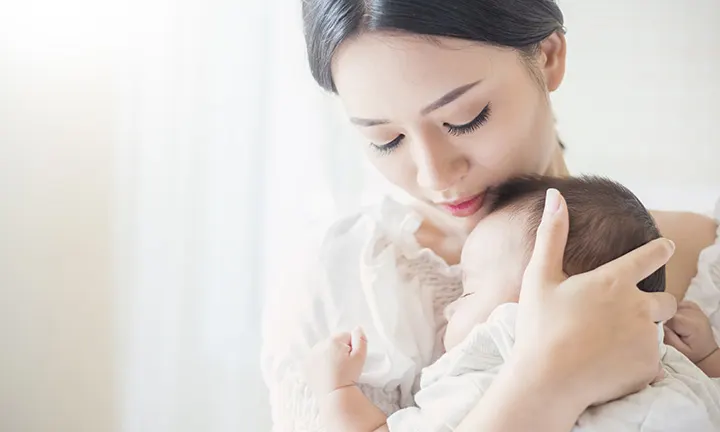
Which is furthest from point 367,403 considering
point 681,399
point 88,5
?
point 88,5

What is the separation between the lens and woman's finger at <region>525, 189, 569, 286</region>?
797mm

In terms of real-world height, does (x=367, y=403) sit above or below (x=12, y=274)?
above

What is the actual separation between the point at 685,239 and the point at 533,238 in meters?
0.49

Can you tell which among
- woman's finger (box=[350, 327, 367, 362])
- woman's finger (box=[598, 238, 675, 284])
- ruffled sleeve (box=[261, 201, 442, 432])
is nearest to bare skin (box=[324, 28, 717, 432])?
woman's finger (box=[598, 238, 675, 284])

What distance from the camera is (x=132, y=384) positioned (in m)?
1.77

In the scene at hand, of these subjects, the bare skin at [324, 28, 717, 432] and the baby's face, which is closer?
the bare skin at [324, 28, 717, 432]

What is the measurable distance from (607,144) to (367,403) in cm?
99

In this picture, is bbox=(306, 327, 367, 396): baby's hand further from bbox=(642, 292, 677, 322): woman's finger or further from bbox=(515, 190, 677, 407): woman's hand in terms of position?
bbox=(642, 292, 677, 322): woman's finger

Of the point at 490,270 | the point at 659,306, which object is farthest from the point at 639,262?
the point at 490,270

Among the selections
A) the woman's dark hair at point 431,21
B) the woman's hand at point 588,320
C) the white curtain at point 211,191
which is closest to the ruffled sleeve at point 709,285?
the woman's hand at point 588,320

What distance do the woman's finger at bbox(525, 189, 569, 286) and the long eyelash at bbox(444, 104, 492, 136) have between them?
185 mm

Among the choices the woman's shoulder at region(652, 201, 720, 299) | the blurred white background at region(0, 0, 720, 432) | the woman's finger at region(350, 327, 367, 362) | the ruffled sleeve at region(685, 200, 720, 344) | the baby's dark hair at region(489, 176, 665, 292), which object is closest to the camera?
the baby's dark hair at region(489, 176, 665, 292)

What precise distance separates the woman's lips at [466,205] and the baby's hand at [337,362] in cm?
22

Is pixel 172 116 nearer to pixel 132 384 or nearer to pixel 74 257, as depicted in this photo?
pixel 74 257
